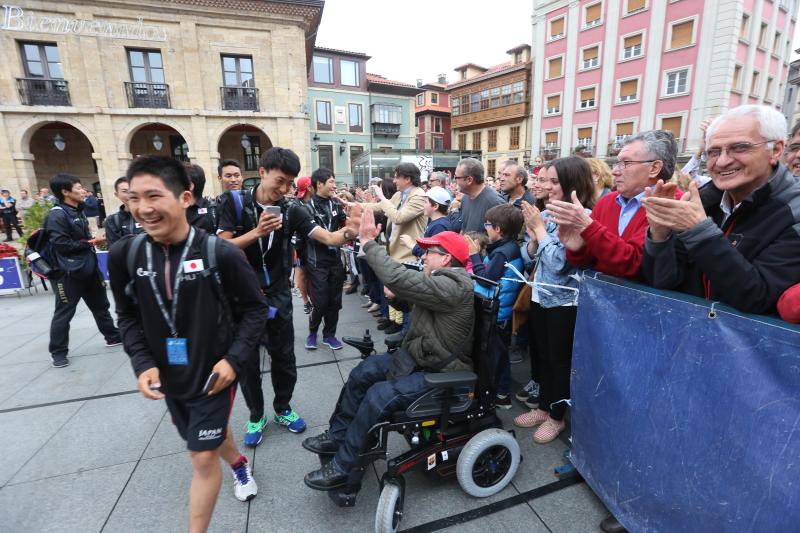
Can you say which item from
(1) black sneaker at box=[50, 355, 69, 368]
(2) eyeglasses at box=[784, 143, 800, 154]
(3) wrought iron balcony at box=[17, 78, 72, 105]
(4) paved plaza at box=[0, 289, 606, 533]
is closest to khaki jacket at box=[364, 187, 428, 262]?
(4) paved plaza at box=[0, 289, 606, 533]

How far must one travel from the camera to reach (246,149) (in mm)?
20922

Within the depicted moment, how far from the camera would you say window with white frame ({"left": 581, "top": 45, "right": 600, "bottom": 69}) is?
24339 mm

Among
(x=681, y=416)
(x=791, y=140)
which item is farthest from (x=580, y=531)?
(x=791, y=140)

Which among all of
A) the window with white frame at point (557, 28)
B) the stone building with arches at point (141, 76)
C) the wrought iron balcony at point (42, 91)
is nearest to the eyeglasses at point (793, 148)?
the stone building with arches at point (141, 76)

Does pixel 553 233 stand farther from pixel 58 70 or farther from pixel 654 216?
pixel 58 70

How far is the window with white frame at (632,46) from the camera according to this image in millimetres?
22453

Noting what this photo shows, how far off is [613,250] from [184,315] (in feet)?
7.34

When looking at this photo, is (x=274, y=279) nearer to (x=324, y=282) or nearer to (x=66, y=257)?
(x=324, y=282)

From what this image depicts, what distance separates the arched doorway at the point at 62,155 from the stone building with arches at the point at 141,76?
59 millimetres

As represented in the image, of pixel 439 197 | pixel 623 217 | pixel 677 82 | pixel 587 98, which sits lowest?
pixel 623 217

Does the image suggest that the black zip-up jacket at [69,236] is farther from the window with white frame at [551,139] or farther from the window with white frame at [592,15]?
the window with white frame at [592,15]

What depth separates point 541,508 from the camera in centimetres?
211

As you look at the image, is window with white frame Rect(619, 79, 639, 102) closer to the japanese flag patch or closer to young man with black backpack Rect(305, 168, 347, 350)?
young man with black backpack Rect(305, 168, 347, 350)

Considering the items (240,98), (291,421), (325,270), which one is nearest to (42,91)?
(240,98)
